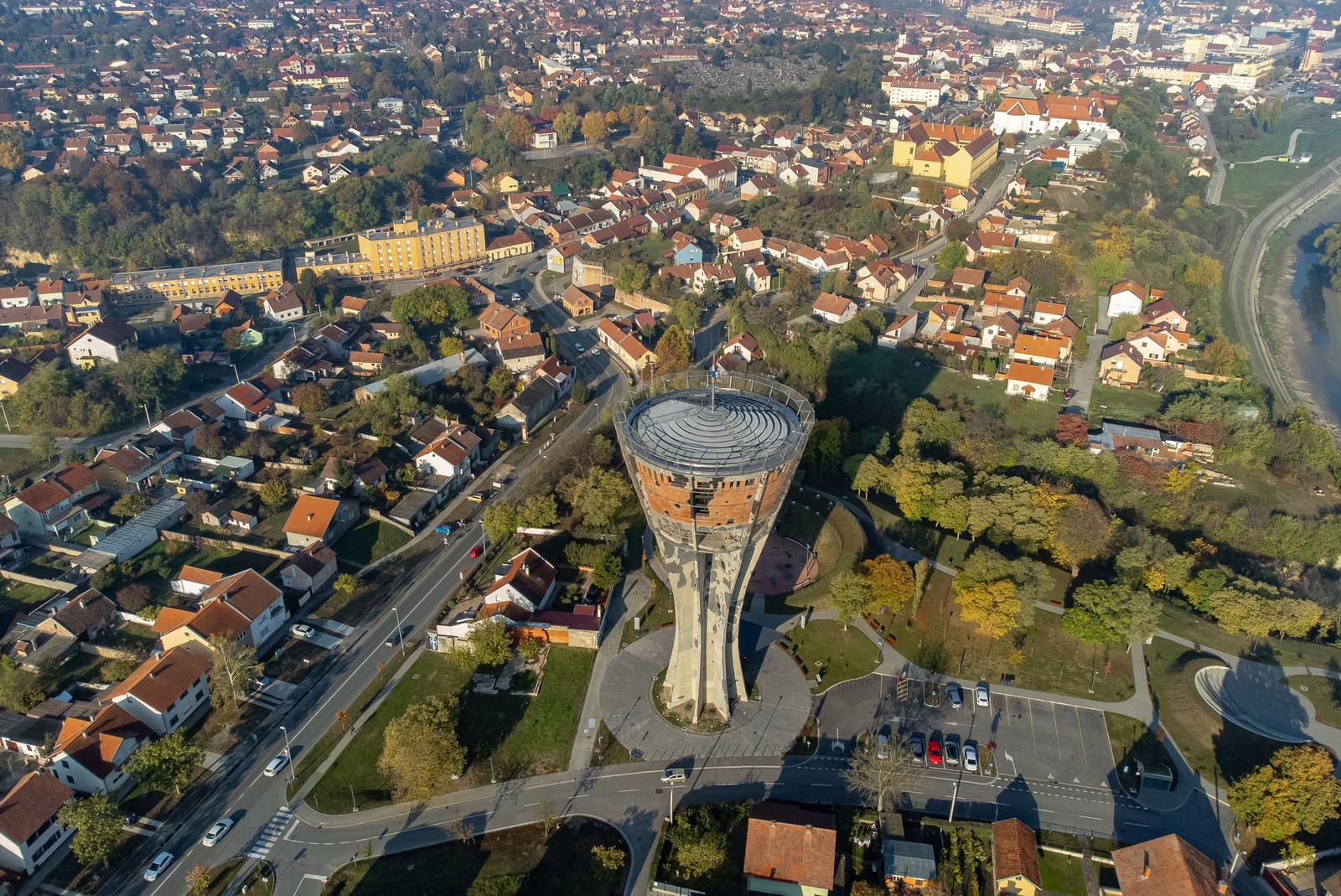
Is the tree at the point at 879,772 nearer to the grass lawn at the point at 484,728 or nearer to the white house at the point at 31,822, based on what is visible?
the grass lawn at the point at 484,728

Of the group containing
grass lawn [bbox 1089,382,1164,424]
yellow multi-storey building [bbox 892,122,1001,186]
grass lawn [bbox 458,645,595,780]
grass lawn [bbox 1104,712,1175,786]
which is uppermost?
yellow multi-storey building [bbox 892,122,1001,186]

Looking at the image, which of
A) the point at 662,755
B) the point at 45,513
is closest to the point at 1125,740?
the point at 662,755

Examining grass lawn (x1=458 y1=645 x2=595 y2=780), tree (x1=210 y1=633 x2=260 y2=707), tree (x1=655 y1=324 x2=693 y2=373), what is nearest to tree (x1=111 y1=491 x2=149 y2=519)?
tree (x1=210 y1=633 x2=260 y2=707)

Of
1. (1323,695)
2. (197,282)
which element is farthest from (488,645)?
(197,282)

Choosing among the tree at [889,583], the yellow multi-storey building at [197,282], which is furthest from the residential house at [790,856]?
the yellow multi-storey building at [197,282]

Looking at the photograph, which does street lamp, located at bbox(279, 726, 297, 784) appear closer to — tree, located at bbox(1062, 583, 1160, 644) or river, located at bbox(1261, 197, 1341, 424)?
tree, located at bbox(1062, 583, 1160, 644)

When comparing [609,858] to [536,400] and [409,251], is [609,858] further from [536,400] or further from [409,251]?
[409,251]

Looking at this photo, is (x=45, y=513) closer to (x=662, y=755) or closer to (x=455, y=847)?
(x=455, y=847)

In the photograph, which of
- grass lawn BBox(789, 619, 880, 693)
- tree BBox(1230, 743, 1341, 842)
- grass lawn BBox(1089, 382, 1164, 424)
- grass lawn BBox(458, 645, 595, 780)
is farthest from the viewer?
grass lawn BBox(1089, 382, 1164, 424)
